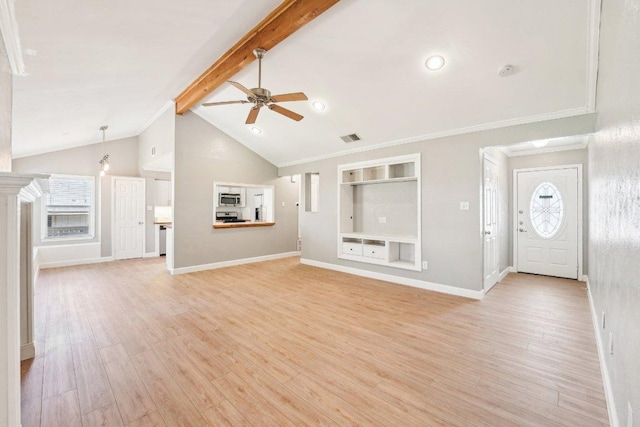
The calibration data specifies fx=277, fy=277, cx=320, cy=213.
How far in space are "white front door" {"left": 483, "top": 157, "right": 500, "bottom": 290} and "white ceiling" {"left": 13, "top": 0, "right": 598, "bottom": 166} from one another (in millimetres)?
988

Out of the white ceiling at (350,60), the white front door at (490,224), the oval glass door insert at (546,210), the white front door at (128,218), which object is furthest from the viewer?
the white front door at (128,218)

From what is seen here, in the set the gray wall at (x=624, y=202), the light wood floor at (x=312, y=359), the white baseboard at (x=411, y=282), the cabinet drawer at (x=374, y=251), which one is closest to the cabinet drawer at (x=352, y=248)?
the cabinet drawer at (x=374, y=251)

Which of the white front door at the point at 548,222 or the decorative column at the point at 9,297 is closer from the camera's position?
the decorative column at the point at 9,297

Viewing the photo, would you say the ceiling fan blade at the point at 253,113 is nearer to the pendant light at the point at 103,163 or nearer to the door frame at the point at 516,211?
the pendant light at the point at 103,163

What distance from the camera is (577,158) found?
5.06 m

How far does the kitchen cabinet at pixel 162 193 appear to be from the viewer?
25.4ft

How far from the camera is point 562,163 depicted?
5.21 meters

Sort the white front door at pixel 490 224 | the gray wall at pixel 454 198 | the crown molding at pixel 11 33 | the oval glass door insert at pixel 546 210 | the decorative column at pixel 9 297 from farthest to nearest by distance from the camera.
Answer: the oval glass door insert at pixel 546 210
the white front door at pixel 490 224
the gray wall at pixel 454 198
the crown molding at pixel 11 33
the decorative column at pixel 9 297

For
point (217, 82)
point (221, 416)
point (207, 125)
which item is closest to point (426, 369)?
point (221, 416)

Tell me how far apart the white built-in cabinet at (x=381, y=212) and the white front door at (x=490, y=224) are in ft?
3.17

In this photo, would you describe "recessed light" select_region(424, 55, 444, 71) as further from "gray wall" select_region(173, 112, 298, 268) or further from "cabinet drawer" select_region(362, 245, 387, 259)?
"gray wall" select_region(173, 112, 298, 268)

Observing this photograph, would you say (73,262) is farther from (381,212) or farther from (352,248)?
(381,212)

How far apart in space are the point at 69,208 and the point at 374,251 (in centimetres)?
712

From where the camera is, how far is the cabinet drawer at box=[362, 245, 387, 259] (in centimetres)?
500
